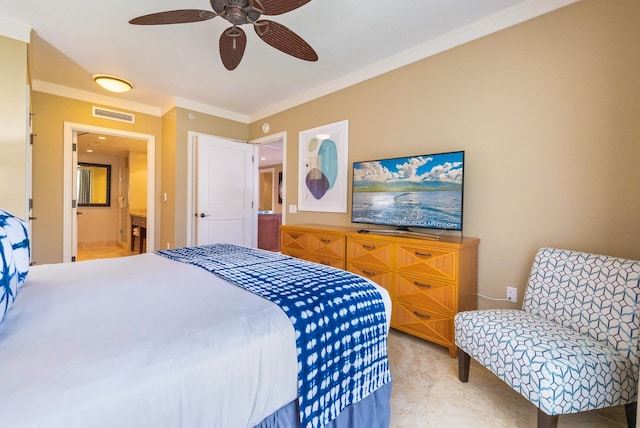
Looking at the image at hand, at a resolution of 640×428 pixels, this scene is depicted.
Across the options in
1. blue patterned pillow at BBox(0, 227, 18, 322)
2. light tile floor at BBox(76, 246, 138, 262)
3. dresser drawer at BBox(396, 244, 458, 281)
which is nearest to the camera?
blue patterned pillow at BBox(0, 227, 18, 322)

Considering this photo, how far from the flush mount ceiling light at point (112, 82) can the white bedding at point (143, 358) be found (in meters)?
2.87

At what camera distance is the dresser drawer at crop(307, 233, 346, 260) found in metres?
2.73

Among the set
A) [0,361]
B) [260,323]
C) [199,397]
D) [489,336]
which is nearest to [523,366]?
[489,336]

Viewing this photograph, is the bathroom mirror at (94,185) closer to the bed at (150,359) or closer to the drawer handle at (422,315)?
the bed at (150,359)

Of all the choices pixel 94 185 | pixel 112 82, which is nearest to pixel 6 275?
pixel 112 82

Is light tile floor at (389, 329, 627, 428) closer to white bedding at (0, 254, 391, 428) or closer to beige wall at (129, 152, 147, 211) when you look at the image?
white bedding at (0, 254, 391, 428)

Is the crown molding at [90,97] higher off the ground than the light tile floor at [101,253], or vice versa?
the crown molding at [90,97]

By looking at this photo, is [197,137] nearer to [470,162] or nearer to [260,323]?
[470,162]

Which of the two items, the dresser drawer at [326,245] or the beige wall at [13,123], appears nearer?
the beige wall at [13,123]

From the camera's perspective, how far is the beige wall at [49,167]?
3496 millimetres

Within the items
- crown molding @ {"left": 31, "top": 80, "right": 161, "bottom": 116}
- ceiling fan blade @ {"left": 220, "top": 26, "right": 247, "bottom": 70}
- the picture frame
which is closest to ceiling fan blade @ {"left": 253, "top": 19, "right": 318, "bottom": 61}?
ceiling fan blade @ {"left": 220, "top": 26, "right": 247, "bottom": 70}

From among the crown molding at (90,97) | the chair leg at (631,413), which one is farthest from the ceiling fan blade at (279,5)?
the crown molding at (90,97)

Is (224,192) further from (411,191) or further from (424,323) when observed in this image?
(424,323)

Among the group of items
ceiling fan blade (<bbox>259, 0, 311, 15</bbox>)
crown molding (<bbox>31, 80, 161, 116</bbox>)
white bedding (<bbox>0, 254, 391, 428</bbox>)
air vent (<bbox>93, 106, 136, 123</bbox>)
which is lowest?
white bedding (<bbox>0, 254, 391, 428</bbox>)
